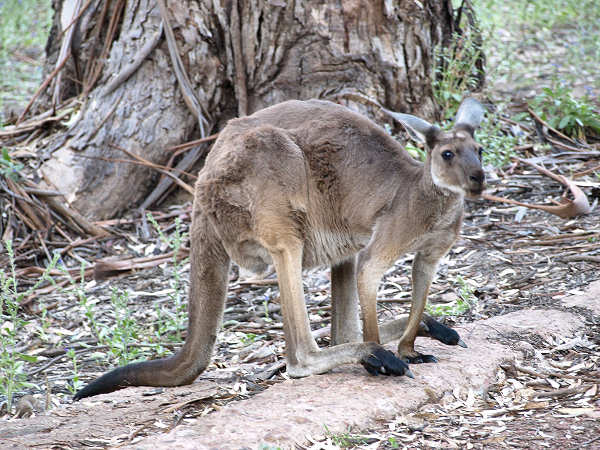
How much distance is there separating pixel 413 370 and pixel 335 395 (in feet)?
1.53

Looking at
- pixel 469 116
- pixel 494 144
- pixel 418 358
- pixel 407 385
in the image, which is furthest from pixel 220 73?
pixel 407 385

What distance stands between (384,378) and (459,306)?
1.12m

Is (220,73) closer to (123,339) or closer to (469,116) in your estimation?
(123,339)

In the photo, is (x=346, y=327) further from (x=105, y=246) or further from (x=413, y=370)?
(x=105, y=246)

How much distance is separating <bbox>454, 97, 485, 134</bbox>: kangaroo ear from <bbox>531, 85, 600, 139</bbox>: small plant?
2816mm

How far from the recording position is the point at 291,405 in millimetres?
2947

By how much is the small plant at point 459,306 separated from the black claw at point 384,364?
1.04m

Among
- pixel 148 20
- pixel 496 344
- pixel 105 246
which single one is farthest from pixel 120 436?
pixel 148 20

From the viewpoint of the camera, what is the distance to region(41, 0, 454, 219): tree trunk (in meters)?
5.47

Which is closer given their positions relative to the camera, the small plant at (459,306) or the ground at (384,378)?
the ground at (384,378)

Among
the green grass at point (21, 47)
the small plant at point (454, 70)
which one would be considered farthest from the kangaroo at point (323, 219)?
the green grass at point (21, 47)

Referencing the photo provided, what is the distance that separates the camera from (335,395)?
10.0ft

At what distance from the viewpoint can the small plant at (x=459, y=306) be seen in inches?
166

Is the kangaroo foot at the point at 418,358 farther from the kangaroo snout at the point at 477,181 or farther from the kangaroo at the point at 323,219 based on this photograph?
the kangaroo snout at the point at 477,181
